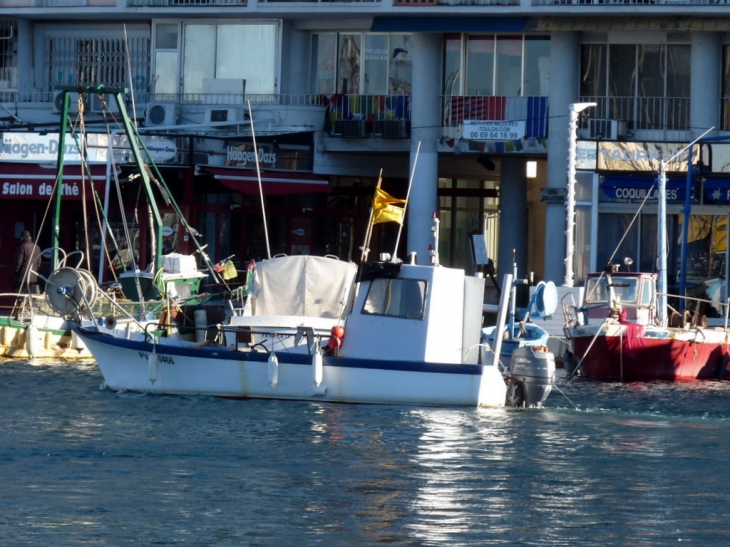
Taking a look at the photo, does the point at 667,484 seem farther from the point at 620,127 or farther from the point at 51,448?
the point at 620,127

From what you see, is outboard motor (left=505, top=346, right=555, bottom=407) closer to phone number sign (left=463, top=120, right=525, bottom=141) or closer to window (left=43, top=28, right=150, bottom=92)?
phone number sign (left=463, top=120, right=525, bottom=141)

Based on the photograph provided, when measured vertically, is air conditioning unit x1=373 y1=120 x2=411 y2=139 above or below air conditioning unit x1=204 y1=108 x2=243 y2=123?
below

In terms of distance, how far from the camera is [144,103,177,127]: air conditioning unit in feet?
131

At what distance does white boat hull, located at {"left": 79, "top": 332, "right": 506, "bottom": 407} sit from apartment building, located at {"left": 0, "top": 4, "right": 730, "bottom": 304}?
15.8 meters

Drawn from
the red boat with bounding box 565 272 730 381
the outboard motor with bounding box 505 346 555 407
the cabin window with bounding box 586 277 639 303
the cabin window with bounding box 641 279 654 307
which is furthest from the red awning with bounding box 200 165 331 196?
the outboard motor with bounding box 505 346 555 407

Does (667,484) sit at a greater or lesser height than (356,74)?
lesser

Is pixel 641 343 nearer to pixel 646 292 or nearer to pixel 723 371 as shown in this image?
pixel 723 371

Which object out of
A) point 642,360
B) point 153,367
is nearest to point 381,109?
point 642,360

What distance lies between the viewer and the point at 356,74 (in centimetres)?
4075

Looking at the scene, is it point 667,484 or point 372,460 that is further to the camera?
point 372,460

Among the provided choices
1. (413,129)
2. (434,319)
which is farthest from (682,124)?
(434,319)

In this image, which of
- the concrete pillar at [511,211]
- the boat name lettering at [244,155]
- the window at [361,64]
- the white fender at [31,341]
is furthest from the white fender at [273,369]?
the concrete pillar at [511,211]

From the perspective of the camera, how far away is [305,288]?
24.4 metres

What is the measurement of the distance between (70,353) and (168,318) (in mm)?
2419
